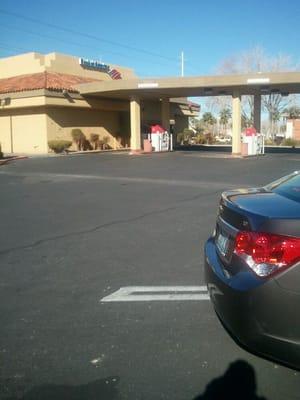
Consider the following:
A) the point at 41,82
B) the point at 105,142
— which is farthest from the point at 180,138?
the point at 41,82

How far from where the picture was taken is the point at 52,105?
31.2m

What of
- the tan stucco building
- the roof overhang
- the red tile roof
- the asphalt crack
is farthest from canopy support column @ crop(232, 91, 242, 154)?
the asphalt crack

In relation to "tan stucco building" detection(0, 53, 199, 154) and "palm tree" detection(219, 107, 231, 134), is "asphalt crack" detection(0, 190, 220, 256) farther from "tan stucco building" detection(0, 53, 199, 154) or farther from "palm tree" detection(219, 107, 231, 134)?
"palm tree" detection(219, 107, 231, 134)

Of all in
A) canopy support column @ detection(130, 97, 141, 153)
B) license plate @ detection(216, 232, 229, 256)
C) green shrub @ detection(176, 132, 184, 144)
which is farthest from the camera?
green shrub @ detection(176, 132, 184, 144)

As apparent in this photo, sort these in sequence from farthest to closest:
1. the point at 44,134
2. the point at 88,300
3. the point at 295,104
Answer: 1. the point at 295,104
2. the point at 44,134
3. the point at 88,300

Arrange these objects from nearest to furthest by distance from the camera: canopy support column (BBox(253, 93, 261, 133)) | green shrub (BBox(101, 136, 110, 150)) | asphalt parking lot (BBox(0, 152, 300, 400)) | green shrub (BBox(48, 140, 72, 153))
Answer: asphalt parking lot (BBox(0, 152, 300, 400)) → green shrub (BBox(48, 140, 72, 153)) → canopy support column (BBox(253, 93, 261, 133)) → green shrub (BBox(101, 136, 110, 150))

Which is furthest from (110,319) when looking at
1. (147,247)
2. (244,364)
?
(147,247)

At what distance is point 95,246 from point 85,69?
3230cm

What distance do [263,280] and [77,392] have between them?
1.47 meters

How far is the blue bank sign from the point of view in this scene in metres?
37.2

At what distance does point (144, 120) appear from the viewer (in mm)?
40062

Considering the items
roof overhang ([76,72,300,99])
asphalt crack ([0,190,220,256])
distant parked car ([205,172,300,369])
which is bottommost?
asphalt crack ([0,190,220,256])

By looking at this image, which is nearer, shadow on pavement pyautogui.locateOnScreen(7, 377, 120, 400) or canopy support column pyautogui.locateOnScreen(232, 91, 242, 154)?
shadow on pavement pyautogui.locateOnScreen(7, 377, 120, 400)

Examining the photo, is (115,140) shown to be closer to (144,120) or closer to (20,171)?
(144,120)
